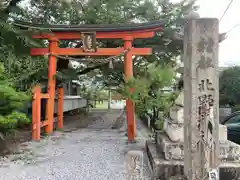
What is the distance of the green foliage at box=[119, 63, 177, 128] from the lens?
641cm

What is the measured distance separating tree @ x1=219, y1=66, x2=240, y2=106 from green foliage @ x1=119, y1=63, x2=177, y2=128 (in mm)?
10588

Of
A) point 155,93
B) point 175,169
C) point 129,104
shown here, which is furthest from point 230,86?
point 175,169

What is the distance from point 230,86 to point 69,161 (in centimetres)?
1252

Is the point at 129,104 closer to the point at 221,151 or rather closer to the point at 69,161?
the point at 69,161

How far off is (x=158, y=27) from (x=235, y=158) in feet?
17.9

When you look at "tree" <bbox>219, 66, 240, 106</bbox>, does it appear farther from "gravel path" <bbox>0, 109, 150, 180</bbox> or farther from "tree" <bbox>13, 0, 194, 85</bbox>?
"gravel path" <bbox>0, 109, 150, 180</bbox>

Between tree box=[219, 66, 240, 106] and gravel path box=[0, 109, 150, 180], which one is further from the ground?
tree box=[219, 66, 240, 106]

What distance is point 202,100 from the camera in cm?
385

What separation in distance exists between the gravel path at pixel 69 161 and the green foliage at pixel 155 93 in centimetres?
126

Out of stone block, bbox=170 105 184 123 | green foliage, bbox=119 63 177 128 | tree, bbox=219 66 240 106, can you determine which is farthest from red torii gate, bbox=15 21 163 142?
tree, bbox=219 66 240 106

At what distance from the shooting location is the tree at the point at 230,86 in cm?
1612

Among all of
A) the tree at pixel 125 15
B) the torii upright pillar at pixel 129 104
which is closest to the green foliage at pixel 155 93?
the torii upright pillar at pixel 129 104

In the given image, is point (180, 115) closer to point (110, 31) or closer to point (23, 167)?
point (23, 167)

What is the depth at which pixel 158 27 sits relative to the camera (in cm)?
930
